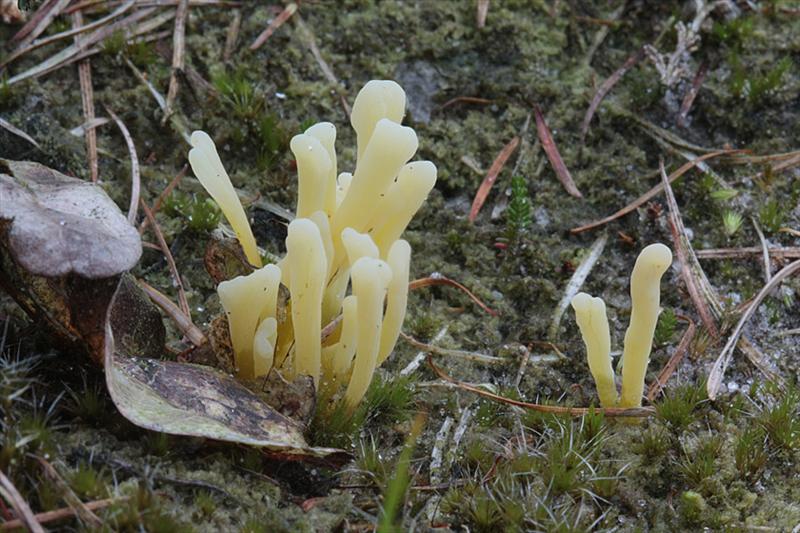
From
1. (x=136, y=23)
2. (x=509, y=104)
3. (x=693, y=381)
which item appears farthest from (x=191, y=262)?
(x=693, y=381)

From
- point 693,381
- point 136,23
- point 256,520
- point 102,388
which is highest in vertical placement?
point 136,23

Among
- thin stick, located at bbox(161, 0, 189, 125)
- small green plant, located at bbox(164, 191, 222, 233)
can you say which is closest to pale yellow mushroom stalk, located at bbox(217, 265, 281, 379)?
small green plant, located at bbox(164, 191, 222, 233)

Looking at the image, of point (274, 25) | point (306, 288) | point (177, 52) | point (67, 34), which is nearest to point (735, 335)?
point (306, 288)

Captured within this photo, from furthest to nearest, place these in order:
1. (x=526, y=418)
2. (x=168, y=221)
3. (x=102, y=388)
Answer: (x=168, y=221)
(x=526, y=418)
(x=102, y=388)

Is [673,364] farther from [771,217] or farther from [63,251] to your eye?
[63,251]

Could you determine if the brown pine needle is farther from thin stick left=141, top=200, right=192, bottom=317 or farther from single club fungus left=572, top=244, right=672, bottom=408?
thin stick left=141, top=200, right=192, bottom=317

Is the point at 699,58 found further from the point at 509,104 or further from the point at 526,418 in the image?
the point at 526,418
